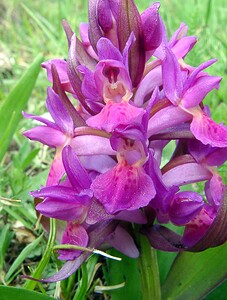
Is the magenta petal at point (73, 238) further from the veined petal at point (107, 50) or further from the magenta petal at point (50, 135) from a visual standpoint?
the veined petal at point (107, 50)

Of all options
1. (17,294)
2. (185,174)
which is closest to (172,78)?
(185,174)

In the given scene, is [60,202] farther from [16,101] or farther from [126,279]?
[16,101]

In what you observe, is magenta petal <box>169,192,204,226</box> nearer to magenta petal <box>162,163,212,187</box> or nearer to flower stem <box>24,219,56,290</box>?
magenta petal <box>162,163,212,187</box>

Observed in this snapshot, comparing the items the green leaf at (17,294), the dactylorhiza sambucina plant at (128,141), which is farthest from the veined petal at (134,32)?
the green leaf at (17,294)

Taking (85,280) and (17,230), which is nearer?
(85,280)

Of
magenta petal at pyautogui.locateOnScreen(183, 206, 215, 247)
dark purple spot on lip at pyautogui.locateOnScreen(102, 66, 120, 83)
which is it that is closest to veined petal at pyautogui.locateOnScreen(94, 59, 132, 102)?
dark purple spot on lip at pyautogui.locateOnScreen(102, 66, 120, 83)

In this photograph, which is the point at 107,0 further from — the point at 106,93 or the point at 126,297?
the point at 126,297

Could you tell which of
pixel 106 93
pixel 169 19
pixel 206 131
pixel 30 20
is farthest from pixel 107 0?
pixel 30 20
